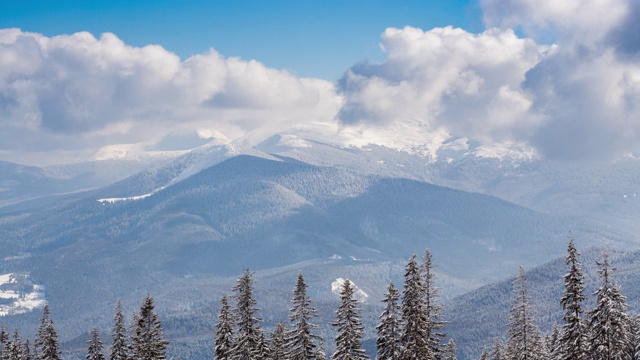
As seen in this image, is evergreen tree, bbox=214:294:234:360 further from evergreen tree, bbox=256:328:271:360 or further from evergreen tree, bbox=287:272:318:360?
evergreen tree, bbox=287:272:318:360

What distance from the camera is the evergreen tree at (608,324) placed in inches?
3423

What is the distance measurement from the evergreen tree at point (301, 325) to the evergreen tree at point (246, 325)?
453 centimetres

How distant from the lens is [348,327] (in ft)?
279

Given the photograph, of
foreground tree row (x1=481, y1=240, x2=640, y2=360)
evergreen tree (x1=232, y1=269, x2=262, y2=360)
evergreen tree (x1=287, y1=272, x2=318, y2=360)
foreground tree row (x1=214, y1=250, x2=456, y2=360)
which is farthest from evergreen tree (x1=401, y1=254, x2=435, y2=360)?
evergreen tree (x1=232, y1=269, x2=262, y2=360)

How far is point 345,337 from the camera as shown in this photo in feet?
281

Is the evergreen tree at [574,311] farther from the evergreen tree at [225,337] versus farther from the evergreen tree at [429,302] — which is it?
the evergreen tree at [225,337]

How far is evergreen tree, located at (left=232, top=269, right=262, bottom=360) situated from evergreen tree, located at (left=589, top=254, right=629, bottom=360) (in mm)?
35397

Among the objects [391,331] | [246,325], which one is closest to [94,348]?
[246,325]

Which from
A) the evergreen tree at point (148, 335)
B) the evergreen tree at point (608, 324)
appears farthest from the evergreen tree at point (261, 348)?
the evergreen tree at point (608, 324)

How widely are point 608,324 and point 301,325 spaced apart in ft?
104

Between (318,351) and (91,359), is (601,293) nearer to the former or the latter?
(318,351)

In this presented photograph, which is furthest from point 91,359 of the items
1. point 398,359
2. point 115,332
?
point 398,359

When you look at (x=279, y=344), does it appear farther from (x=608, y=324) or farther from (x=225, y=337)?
(x=608, y=324)

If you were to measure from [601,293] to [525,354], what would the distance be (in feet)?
45.0
